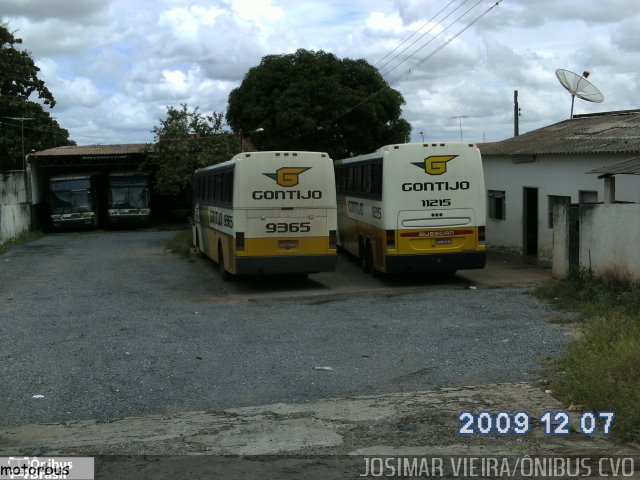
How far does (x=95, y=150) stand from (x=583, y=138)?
32.2 meters

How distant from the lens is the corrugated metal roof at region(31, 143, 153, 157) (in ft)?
141

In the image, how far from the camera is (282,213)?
17.4 meters

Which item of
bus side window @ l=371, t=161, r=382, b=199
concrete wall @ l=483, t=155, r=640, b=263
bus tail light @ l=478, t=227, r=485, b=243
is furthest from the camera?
concrete wall @ l=483, t=155, r=640, b=263

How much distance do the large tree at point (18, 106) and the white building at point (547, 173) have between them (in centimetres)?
2722

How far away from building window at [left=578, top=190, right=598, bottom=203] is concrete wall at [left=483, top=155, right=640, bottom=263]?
0.30ft

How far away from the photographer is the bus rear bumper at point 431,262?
705 inches

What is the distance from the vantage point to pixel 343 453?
20.7ft

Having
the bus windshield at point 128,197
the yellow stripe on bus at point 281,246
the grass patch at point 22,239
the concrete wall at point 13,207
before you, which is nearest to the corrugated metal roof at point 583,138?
the yellow stripe on bus at point 281,246

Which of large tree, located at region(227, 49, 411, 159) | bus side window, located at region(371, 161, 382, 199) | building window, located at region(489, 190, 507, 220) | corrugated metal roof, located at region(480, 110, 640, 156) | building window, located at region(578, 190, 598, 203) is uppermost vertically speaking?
large tree, located at region(227, 49, 411, 159)

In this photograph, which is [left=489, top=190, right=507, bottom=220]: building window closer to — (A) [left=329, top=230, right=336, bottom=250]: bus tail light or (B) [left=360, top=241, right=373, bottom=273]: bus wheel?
(B) [left=360, top=241, right=373, bottom=273]: bus wheel

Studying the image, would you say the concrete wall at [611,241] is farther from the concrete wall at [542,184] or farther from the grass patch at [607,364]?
the concrete wall at [542,184]

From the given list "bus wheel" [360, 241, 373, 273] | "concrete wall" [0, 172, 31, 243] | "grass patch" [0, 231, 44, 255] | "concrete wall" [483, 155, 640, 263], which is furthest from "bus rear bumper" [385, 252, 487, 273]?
"concrete wall" [0, 172, 31, 243]

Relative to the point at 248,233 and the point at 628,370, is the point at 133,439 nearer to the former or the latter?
the point at 628,370
